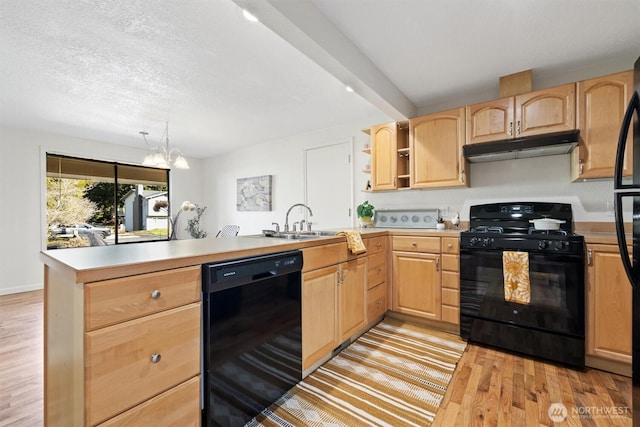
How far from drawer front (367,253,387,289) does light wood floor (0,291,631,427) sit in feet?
2.89

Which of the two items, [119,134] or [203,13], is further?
[119,134]

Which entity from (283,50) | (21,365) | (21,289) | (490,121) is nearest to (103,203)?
(21,289)

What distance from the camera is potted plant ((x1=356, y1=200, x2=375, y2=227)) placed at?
11.2ft

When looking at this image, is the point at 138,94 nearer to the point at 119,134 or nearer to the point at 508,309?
the point at 119,134

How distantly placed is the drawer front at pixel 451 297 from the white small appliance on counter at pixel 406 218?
2.73ft

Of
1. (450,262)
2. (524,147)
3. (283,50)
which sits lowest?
(450,262)

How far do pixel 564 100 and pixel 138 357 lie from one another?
127 inches

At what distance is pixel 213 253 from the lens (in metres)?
1.29

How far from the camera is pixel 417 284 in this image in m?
2.67

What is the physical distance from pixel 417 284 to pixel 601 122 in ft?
6.22

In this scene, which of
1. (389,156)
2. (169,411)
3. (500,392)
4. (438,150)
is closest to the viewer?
(169,411)

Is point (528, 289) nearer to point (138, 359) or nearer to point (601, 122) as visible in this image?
point (601, 122)

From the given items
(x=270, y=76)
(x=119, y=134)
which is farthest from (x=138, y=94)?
(x=119, y=134)

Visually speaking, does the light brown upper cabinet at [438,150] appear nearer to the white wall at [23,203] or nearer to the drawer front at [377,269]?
the drawer front at [377,269]
